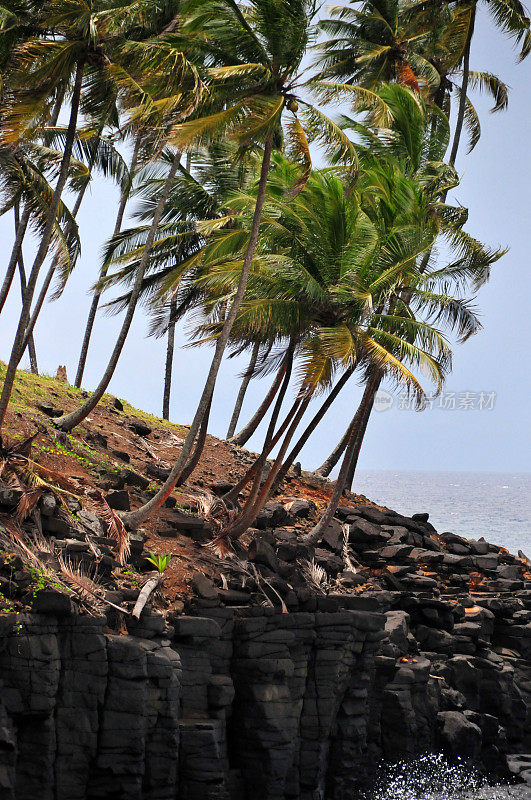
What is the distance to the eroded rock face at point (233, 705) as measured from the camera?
12.3 m

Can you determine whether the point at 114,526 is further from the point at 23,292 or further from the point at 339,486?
the point at 23,292

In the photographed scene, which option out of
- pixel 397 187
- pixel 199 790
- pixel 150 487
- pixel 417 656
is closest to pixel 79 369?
pixel 150 487

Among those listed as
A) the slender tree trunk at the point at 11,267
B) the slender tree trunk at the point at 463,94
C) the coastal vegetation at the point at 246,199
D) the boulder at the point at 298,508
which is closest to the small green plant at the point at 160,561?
the coastal vegetation at the point at 246,199

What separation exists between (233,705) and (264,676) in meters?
0.74

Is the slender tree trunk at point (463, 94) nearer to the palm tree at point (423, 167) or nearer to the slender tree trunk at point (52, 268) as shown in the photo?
the palm tree at point (423, 167)

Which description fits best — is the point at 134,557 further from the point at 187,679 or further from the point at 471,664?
the point at 471,664

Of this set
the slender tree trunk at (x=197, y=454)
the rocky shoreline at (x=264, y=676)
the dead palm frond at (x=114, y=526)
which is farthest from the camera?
the slender tree trunk at (x=197, y=454)

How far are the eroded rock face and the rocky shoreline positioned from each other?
0.09ft

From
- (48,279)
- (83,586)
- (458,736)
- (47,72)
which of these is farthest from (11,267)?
(458,736)

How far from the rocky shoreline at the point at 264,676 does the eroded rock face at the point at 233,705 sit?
26mm

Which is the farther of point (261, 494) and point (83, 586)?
point (261, 494)

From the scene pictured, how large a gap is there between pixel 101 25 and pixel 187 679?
12.4m

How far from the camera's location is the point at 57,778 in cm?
1245

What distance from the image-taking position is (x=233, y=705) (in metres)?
15.1
